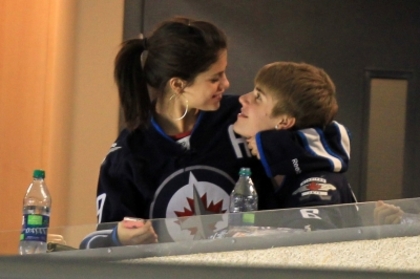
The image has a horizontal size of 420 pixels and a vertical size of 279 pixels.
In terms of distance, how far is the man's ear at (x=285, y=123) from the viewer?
162 cm

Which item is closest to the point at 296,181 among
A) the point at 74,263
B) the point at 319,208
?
the point at 319,208

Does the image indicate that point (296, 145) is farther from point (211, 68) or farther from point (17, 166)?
point (17, 166)


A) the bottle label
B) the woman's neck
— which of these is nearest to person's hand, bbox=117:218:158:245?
the bottle label

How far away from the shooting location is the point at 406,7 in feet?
8.58

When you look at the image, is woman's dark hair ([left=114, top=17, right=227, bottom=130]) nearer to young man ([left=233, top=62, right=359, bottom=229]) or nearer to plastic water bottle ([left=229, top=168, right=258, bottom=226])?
young man ([left=233, top=62, right=359, bottom=229])

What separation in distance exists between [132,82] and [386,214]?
903 millimetres

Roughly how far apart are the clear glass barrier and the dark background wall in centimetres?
167

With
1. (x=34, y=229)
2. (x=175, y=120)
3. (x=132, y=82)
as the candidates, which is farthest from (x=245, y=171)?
(x=34, y=229)

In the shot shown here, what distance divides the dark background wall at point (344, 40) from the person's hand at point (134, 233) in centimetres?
173

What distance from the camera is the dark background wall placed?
262cm

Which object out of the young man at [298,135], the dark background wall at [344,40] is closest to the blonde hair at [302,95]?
the young man at [298,135]

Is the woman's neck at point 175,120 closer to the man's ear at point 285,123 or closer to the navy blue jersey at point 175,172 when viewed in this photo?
the navy blue jersey at point 175,172

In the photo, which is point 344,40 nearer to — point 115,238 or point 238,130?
point 238,130

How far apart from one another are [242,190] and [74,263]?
3.86ft
